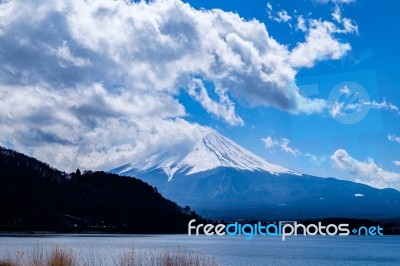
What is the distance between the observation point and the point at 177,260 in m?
12.6

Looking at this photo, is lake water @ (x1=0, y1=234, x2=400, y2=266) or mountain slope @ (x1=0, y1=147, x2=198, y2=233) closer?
lake water @ (x1=0, y1=234, x2=400, y2=266)

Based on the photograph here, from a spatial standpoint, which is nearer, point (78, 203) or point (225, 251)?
point (225, 251)

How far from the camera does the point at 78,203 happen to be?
9838 cm

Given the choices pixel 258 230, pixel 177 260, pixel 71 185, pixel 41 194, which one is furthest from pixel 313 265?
pixel 258 230

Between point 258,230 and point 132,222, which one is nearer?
point 132,222

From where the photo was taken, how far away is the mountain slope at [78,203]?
8419 cm

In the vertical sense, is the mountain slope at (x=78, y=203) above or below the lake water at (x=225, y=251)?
above

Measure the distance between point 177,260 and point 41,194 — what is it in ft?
276

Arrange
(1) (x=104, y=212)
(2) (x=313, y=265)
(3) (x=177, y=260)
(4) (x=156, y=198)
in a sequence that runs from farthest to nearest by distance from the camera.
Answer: (4) (x=156, y=198), (1) (x=104, y=212), (2) (x=313, y=265), (3) (x=177, y=260)

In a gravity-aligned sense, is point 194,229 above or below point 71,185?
below

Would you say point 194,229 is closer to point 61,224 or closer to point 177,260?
point 61,224

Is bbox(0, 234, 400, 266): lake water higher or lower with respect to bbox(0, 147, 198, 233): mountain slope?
lower

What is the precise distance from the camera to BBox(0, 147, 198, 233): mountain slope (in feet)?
276

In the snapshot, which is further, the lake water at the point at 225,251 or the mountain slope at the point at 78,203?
the mountain slope at the point at 78,203
